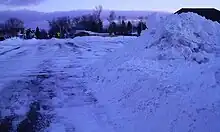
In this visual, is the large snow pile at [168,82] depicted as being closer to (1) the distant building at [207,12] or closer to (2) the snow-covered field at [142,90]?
(2) the snow-covered field at [142,90]

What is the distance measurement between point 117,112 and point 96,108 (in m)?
0.90

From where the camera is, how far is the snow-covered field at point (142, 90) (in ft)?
24.2

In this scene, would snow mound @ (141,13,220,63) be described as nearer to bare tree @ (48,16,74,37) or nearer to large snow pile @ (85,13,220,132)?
large snow pile @ (85,13,220,132)

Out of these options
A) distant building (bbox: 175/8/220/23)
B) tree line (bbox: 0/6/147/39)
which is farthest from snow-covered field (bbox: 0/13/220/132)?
tree line (bbox: 0/6/147/39)

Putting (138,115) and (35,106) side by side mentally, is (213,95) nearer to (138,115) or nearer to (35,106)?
(138,115)

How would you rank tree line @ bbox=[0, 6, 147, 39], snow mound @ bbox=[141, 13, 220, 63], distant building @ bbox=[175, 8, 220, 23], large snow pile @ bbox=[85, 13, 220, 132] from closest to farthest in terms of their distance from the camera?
large snow pile @ bbox=[85, 13, 220, 132], snow mound @ bbox=[141, 13, 220, 63], distant building @ bbox=[175, 8, 220, 23], tree line @ bbox=[0, 6, 147, 39]

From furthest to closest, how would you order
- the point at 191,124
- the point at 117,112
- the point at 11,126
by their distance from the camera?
the point at 117,112 < the point at 11,126 < the point at 191,124

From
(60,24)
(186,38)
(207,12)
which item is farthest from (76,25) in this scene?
(186,38)

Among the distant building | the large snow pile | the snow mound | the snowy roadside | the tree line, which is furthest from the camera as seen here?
the tree line

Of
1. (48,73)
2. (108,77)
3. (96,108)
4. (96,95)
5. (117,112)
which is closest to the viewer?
(117,112)

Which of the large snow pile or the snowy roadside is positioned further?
the snowy roadside

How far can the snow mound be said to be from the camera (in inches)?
471

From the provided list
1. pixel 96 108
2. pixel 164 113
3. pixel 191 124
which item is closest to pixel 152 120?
pixel 164 113

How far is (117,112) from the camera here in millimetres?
8828
